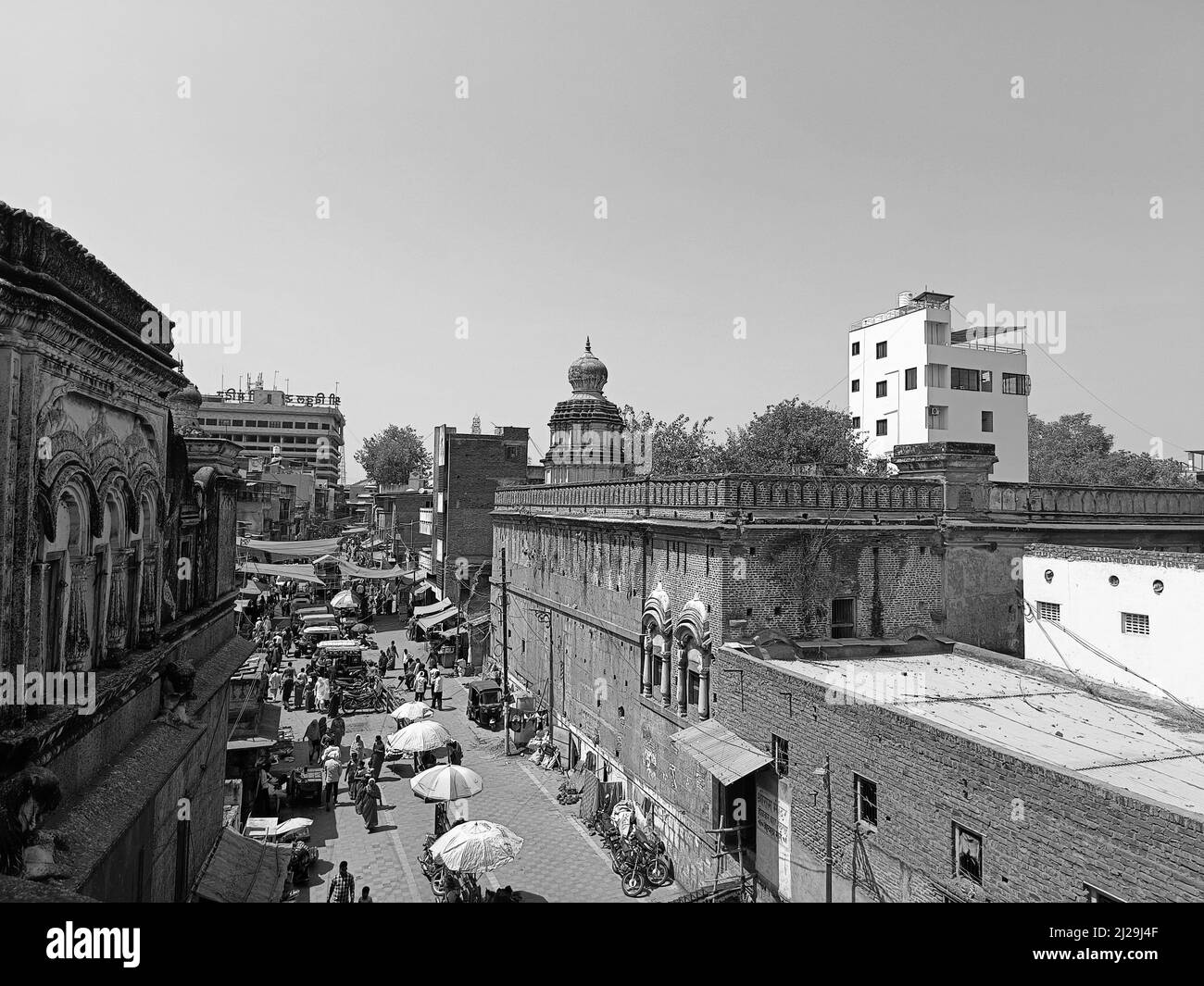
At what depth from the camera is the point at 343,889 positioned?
15.0 m

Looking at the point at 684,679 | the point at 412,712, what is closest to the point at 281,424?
the point at 412,712

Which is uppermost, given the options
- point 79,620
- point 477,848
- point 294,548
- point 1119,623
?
point 79,620

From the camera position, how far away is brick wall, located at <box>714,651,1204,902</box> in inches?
316

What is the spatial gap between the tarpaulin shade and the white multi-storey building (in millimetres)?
33073

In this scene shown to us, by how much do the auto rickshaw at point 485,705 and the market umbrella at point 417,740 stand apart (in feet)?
24.3

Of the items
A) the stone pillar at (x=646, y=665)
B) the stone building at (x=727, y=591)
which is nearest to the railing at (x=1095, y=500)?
the stone building at (x=727, y=591)

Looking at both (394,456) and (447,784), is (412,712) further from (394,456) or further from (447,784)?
(394,456)

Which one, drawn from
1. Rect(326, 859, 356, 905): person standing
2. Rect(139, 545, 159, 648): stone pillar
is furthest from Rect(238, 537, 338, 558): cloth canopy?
Rect(139, 545, 159, 648): stone pillar

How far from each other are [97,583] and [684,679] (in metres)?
12.2

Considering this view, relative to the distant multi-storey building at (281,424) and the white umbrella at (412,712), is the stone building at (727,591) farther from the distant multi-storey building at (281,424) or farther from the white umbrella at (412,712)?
the distant multi-storey building at (281,424)

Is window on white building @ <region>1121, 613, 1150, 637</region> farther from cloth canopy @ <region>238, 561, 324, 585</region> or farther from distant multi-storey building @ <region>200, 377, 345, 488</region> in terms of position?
distant multi-storey building @ <region>200, 377, 345, 488</region>
